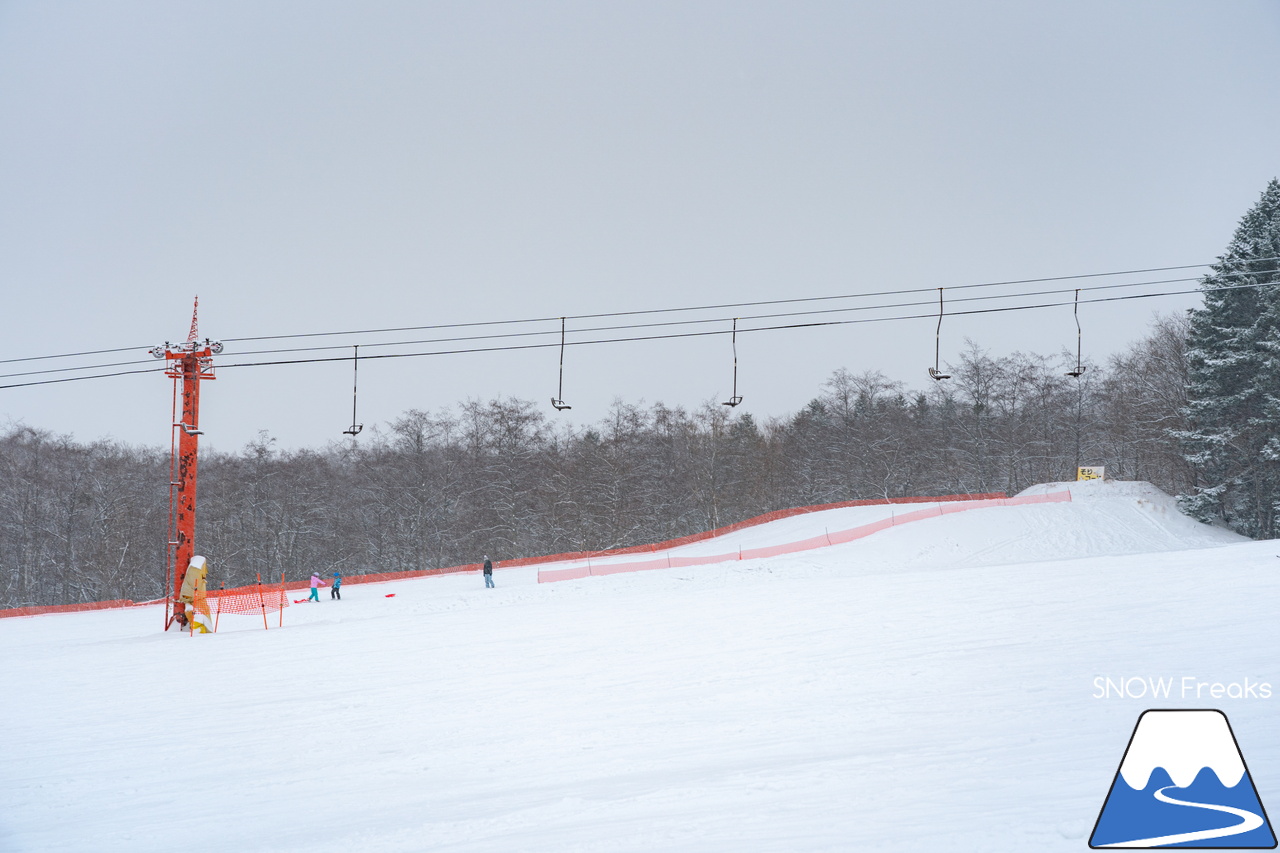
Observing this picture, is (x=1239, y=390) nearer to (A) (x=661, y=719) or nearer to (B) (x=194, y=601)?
(A) (x=661, y=719)

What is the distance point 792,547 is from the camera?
36344 mm

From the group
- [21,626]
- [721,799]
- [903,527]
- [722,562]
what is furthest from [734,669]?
[21,626]

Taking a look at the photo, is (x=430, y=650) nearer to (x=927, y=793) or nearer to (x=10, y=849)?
(x=10, y=849)

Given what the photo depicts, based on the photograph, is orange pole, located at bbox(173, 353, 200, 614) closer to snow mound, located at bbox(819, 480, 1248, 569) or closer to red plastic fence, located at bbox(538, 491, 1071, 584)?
→ red plastic fence, located at bbox(538, 491, 1071, 584)

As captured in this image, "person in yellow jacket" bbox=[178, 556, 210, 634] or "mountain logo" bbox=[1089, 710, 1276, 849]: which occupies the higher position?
"mountain logo" bbox=[1089, 710, 1276, 849]

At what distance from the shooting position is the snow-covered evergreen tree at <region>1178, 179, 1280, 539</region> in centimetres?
3784

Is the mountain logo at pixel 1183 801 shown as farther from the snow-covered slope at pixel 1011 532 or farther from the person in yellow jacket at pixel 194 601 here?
the snow-covered slope at pixel 1011 532

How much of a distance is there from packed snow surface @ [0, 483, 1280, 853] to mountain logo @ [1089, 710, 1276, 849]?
27 centimetres

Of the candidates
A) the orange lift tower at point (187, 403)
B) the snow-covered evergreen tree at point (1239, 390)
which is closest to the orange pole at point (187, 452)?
the orange lift tower at point (187, 403)

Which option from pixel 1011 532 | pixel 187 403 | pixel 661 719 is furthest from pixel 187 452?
pixel 1011 532

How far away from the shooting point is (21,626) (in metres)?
29.0

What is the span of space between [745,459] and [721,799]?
58678mm

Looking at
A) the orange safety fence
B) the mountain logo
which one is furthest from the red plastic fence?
the mountain logo

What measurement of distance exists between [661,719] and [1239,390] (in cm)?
4133
